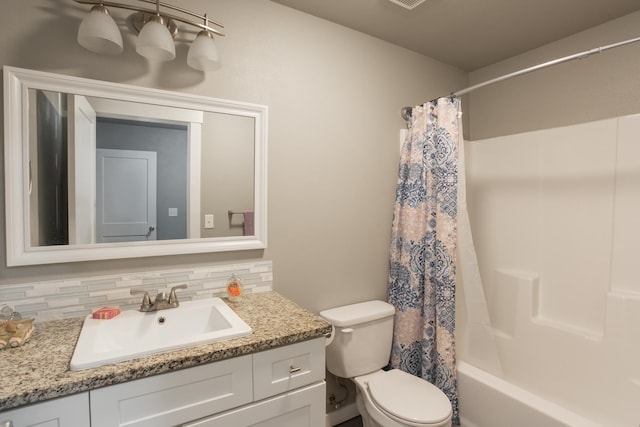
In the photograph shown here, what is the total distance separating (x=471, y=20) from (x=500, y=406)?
214cm

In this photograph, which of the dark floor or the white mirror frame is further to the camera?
the dark floor

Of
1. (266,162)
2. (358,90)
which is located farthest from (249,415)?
(358,90)

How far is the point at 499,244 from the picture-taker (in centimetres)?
236

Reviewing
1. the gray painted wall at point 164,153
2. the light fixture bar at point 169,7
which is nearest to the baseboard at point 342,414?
the gray painted wall at point 164,153

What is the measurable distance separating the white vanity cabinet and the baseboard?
2.68 ft

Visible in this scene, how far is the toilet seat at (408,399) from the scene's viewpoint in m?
1.48

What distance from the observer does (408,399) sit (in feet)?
5.25

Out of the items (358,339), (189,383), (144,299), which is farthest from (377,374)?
(144,299)

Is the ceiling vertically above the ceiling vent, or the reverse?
the ceiling

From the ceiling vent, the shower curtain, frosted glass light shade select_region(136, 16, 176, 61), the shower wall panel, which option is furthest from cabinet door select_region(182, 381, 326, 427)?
the ceiling vent

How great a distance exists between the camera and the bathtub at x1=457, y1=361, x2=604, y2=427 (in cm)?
156

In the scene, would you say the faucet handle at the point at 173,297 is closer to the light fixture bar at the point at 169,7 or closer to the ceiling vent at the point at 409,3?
the light fixture bar at the point at 169,7

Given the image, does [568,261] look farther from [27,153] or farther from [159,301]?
[27,153]

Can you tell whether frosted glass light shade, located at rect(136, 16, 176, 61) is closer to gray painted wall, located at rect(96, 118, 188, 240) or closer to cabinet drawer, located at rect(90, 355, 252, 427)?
gray painted wall, located at rect(96, 118, 188, 240)
